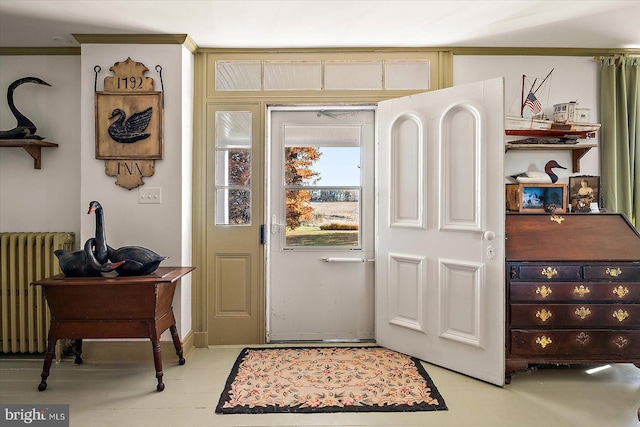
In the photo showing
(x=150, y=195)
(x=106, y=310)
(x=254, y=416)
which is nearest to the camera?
(x=254, y=416)

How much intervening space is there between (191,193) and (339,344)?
178 cm

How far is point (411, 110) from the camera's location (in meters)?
3.08

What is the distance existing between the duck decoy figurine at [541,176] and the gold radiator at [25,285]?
3.61 metres

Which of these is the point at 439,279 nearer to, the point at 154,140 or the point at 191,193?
the point at 191,193

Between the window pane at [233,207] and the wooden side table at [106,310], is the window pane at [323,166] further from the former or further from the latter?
the wooden side table at [106,310]

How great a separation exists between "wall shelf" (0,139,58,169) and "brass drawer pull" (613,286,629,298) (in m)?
4.29

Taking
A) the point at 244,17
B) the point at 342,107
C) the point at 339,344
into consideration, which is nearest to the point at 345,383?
the point at 339,344

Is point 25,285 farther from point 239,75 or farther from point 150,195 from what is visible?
point 239,75

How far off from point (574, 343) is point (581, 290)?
1.16 ft

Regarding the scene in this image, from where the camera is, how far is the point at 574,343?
2.66 metres

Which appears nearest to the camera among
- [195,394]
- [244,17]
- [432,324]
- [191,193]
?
[195,394]

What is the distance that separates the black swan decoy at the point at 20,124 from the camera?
3.12 meters

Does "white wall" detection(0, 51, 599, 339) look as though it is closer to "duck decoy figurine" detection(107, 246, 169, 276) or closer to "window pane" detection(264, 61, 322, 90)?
"duck decoy figurine" detection(107, 246, 169, 276)

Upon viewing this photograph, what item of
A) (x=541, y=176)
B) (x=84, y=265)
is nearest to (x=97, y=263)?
(x=84, y=265)
